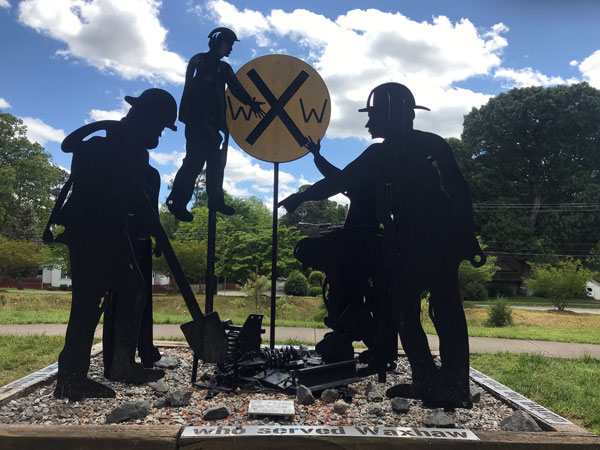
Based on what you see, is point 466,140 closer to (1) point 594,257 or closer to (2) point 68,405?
(1) point 594,257

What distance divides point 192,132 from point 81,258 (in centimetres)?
163

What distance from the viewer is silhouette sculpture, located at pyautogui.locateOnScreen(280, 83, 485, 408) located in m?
3.66

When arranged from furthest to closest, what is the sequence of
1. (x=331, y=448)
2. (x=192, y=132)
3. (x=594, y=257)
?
(x=594, y=257), (x=192, y=132), (x=331, y=448)

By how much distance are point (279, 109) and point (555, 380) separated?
15.2 feet

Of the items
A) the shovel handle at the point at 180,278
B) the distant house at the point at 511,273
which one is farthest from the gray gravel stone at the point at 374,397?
the distant house at the point at 511,273

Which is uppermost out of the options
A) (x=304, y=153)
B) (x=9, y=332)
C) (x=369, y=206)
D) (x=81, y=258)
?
(x=304, y=153)

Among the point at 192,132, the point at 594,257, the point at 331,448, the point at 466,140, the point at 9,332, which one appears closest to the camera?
the point at 331,448

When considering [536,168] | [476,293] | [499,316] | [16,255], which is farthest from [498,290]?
[16,255]

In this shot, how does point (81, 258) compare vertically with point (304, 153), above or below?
below

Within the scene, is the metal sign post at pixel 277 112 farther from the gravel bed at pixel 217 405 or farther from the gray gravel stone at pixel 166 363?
the gravel bed at pixel 217 405

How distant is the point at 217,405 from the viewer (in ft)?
12.0

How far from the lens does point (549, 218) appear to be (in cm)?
2861

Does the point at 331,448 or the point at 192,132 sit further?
the point at 192,132

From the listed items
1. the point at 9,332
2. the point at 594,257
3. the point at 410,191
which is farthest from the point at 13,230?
the point at 594,257
